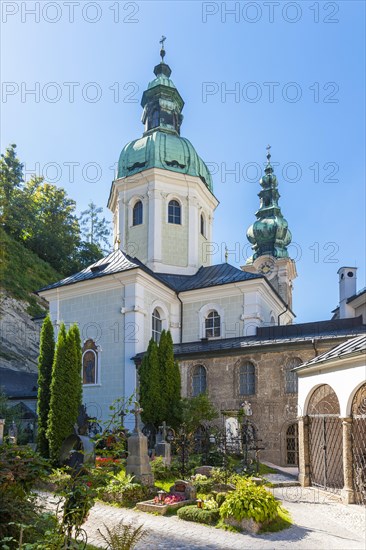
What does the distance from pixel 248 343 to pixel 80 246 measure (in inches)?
1250

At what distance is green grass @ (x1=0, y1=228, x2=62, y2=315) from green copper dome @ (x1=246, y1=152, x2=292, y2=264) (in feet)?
53.1

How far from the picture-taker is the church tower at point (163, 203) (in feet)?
87.6

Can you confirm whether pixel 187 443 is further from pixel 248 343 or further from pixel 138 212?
pixel 138 212

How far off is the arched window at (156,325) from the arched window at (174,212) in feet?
18.3

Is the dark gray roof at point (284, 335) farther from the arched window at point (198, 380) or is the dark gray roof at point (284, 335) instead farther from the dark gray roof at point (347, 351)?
the dark gray roof at point (347, 351)

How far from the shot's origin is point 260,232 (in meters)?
41.8

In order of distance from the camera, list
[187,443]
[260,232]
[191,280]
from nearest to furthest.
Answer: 1. [187,443]
2. [191,280]
3. [260,232]

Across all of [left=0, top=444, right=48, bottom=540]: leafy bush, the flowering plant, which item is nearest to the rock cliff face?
the flowering plant

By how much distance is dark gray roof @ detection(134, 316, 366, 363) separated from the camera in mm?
18750

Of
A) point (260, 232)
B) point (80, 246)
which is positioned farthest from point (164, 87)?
point (80, 246)

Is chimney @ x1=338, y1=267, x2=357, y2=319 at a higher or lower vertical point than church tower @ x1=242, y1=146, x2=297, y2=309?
lower

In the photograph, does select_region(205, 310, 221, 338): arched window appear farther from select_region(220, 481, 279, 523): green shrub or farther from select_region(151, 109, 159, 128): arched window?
select_region(220, 481, 279, 523): green shrub

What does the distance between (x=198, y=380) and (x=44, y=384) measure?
5.94 meters

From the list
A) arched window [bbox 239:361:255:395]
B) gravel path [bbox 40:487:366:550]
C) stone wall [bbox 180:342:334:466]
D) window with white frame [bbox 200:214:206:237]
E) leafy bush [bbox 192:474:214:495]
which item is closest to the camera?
gravel path [bbox 40:487:366:550]
